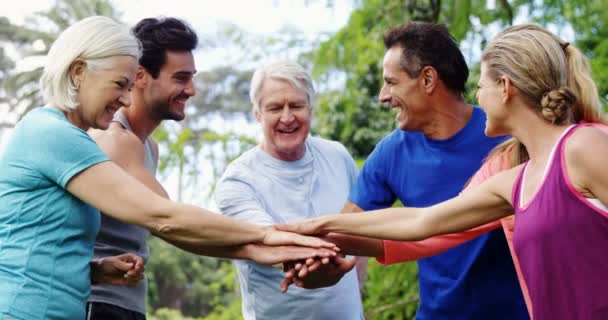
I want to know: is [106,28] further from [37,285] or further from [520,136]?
[520,136]

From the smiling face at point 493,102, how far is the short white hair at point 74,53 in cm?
124

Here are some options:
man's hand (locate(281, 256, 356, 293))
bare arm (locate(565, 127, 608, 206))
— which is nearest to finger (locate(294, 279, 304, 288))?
man's hand (locate(281, 256, 356, 293))

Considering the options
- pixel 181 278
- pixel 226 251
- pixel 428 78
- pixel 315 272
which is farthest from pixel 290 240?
pixel 181 278

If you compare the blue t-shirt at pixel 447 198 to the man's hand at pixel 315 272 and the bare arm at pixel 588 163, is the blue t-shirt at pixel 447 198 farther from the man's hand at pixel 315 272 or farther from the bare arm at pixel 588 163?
the bare arm at pixel 588 163

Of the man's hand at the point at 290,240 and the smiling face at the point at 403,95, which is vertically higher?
the smiling face at the point at 403,95

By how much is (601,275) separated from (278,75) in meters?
2.17

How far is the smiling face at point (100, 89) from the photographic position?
3324mm

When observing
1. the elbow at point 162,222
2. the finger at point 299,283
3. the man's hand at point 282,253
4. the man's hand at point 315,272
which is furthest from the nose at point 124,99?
the finger at point 299,283

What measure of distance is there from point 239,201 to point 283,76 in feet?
2.18

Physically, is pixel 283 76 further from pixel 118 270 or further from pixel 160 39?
pixel 118 270

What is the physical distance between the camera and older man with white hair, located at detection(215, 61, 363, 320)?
14.6 ft

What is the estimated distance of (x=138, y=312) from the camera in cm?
404

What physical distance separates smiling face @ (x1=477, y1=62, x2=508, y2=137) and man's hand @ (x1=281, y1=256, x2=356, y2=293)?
3.07 ft

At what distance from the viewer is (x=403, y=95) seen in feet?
14.3
